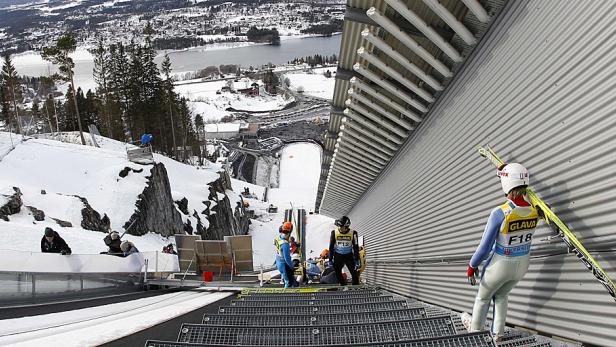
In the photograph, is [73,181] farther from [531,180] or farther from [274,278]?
[531,180]

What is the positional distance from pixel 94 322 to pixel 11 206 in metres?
Answer: 11.5

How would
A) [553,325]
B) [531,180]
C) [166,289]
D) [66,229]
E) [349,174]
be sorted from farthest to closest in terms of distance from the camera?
[349,174] → [66,229] → [166,289] → [531,180] → [553,325]

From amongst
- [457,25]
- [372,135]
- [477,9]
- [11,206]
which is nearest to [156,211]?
[11,206]

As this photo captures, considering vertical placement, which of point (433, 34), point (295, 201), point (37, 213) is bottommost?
point (295, 201)

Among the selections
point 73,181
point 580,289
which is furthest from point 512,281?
point 73,181

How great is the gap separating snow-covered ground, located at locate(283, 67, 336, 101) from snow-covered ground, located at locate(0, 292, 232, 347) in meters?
133

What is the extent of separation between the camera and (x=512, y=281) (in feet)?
15.4

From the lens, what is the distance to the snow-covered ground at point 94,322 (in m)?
5.17

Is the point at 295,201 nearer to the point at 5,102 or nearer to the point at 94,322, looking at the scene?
the point at 5,102

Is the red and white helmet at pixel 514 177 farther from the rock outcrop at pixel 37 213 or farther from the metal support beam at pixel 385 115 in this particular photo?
the rock outcrop at pixel 37 213

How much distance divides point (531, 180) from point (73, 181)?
20317 mm

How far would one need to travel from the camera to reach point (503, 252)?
4.59m

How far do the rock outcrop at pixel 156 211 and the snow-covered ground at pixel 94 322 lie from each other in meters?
11.9

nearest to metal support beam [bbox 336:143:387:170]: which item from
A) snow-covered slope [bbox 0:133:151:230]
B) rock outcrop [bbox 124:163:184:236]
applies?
rock outcrop [bbox 124:163:184:236]
